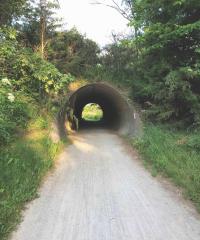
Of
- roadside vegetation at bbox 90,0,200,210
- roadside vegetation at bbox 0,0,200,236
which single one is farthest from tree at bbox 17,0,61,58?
roadside vegetation at bbox 90,0,200,210

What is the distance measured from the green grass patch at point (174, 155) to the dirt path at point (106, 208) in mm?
346

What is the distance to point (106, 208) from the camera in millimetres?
5848

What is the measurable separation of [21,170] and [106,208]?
8.37 ft

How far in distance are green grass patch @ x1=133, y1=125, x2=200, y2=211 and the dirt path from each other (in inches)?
13.6

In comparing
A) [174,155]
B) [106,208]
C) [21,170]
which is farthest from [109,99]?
[106,208]

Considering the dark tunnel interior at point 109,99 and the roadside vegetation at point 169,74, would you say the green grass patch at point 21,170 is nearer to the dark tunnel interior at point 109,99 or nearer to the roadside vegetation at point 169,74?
the roadside vegetation at point 169,74

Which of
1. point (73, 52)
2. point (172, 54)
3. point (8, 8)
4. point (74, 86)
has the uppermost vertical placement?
point (8, 8)

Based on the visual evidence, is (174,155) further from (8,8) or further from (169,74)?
(8,8)

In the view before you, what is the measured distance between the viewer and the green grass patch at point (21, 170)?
532 cm

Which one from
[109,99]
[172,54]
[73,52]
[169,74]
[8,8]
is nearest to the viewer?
[8,8]

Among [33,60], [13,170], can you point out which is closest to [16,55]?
[33,60]

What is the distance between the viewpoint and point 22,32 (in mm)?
14891

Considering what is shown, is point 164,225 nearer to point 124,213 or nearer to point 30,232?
point 124,213

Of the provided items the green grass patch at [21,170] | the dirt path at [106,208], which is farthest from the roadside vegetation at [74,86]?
the dirt path at [106,208]
